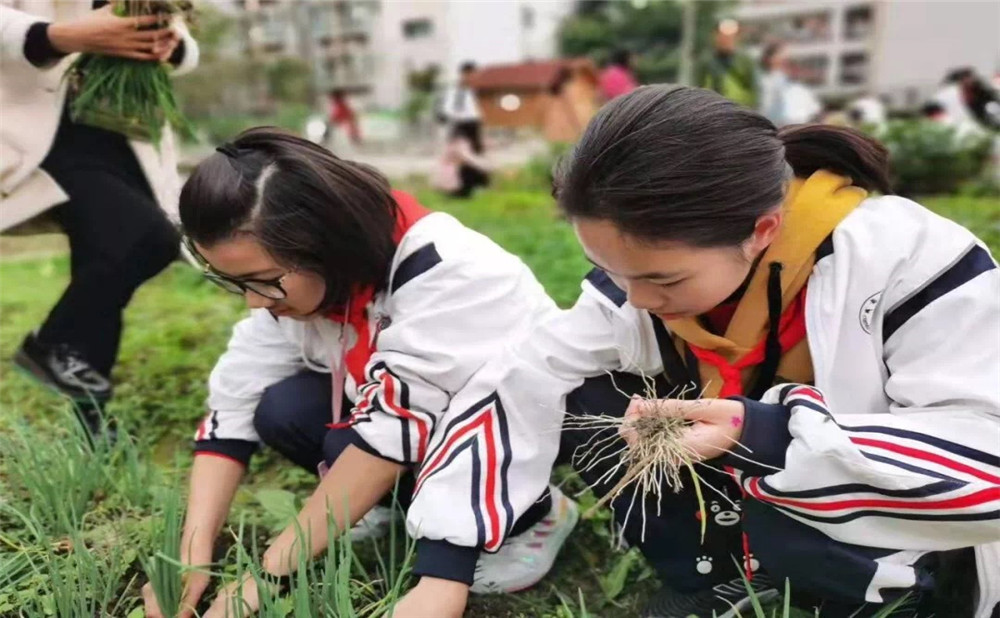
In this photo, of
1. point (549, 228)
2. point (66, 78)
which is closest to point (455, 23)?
point (549, 228)

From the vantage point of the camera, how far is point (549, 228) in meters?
4.62

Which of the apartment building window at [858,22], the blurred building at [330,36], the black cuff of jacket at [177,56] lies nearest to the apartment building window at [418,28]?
the blurred building at [330,36]

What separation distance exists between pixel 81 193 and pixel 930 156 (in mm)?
5596

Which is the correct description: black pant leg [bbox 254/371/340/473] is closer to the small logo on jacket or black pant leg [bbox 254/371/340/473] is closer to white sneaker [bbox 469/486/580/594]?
white sneaker [bbox 469/486/580/594]

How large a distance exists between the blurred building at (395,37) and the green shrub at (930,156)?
83.3 feet

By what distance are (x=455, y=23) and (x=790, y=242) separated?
3216 centimetres

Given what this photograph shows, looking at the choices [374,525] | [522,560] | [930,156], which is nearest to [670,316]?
[522,560]

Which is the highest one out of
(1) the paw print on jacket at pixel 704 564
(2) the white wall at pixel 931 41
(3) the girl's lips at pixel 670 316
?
(3) the girl's lips at pixel 670 316

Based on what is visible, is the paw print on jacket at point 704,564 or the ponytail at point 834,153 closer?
the ponytail at point 834,153

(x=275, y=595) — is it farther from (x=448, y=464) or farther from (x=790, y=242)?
(x=790, y=242)

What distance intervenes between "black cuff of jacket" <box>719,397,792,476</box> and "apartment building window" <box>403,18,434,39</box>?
3225cm

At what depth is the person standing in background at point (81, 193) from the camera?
1.92m

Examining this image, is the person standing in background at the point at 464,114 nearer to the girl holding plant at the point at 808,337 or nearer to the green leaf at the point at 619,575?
the green leaf at the point at 619,575

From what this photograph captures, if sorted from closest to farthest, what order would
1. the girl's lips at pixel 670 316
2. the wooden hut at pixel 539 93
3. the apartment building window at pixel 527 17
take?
the girl's lips at pixel 670 316
the wooden hut at pixel 539 93
the apartment building window at pixel 527 17
